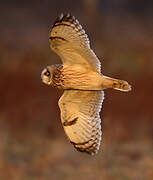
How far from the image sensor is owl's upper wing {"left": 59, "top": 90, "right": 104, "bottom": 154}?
2.38 m

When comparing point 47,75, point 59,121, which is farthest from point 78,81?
point 59,121

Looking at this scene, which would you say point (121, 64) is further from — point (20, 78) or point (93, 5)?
point (93, 5)

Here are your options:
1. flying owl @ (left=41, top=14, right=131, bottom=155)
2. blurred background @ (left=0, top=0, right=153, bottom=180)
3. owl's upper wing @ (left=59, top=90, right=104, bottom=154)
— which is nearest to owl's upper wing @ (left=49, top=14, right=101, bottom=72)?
flying owl @ (left=41, top=14, right=131, bottom=155)

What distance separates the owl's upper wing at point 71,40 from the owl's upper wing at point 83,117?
9.8 inches

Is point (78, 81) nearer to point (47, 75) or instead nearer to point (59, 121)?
point (47, 75)

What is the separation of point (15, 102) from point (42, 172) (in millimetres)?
933

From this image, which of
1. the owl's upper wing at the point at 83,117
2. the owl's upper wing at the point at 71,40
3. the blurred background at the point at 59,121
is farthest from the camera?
the blurred background at the point at 59,121

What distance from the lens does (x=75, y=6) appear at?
8742 mm

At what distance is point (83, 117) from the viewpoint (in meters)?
2.42

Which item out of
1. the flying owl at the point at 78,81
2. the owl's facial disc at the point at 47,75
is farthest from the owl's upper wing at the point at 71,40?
the owl's facial disc at the point at 47,75

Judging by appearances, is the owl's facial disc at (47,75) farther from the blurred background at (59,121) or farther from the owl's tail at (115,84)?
the blurred background at (59,121)

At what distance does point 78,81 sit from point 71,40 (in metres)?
0.20

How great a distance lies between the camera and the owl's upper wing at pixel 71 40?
213cm

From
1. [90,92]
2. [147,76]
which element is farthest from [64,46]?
[147,76]
